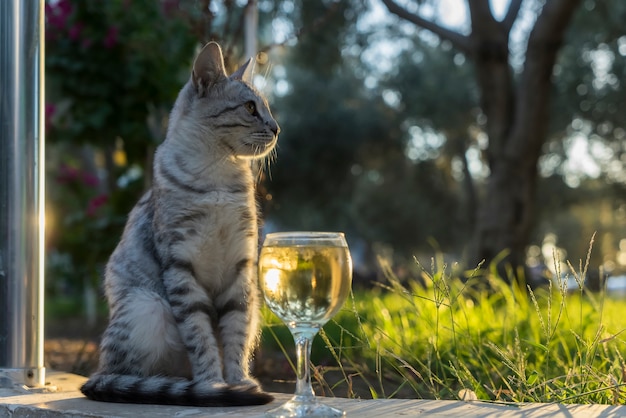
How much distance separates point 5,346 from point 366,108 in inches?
544

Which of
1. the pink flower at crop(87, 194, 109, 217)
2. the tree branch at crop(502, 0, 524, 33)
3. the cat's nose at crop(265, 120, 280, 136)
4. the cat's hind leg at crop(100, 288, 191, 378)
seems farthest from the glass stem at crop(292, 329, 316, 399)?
the pink flower at crop(87, 194, 109, 217)

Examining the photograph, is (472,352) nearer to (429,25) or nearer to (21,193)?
(21,193)

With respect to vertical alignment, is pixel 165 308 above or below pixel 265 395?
above

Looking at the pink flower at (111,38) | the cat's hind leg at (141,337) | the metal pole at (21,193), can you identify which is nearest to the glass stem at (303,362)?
the cat's hind leg at (141,337)

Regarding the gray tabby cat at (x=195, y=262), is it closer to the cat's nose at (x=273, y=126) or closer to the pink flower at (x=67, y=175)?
the cat's nose at (x=273, y=126)

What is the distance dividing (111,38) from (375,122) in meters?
10.4

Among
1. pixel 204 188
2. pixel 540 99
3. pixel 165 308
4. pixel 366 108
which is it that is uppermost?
pixel 366 108

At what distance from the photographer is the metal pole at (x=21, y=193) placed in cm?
257

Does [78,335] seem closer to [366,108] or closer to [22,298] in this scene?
[22,298]

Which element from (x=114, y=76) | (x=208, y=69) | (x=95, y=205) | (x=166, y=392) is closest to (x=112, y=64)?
(x=114, y=76)

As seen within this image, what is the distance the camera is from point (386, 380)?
3.63 m

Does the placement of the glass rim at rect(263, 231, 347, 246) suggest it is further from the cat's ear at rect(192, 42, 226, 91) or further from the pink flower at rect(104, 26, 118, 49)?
the pink flower at rect(104, 26, 118, 49)

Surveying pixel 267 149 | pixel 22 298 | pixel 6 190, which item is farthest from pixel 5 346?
pixel 267 149

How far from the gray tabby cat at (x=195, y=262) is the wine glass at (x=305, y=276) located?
699 millimetres
